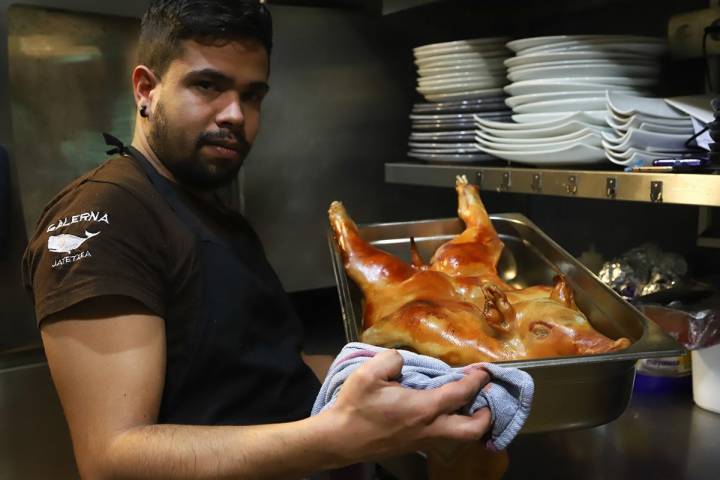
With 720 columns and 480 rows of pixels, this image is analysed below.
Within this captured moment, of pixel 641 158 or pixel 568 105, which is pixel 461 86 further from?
pixel 641 158

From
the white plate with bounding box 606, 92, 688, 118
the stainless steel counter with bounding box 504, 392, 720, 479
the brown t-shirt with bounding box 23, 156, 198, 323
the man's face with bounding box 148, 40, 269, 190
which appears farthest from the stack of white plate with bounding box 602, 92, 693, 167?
the brown t-shirt with bounding box 23, 156, 198, 323

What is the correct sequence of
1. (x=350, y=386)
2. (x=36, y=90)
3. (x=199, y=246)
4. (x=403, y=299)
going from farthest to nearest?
(x=36, y=90)
(x=403, y=299)
(x=199, y=246)
(x=350, y=386)

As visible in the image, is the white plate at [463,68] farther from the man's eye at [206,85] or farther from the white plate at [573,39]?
the man's eye at [206,85]

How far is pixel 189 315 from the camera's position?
1.00 meters

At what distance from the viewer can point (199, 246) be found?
1.04 m

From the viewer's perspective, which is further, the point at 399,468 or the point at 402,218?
the point at 402,218

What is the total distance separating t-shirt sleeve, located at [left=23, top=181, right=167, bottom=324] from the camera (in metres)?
0.86

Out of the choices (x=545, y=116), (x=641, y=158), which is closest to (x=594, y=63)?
(x=545, y=116)

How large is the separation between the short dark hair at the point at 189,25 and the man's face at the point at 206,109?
1 cm

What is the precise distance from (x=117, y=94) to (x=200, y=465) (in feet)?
3.78

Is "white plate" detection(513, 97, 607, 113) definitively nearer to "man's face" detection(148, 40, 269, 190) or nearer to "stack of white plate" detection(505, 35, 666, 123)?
"stack of white plate" detection(505, 35, 666, 123)

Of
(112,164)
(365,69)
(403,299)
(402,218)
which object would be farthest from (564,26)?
(112,164)

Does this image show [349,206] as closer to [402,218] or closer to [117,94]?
[402,218]

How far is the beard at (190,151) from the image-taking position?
3.56ft
